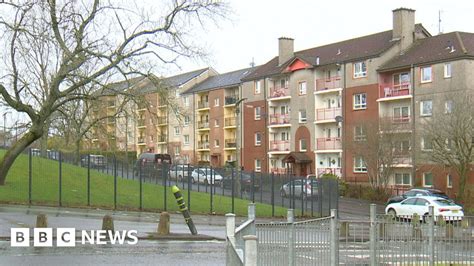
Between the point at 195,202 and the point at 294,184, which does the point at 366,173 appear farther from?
the point at 195,202

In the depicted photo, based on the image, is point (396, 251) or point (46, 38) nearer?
point (396, 251)

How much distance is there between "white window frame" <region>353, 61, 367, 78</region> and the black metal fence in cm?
Answer: 2300

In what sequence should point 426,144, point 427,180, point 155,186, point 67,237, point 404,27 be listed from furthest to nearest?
point 404,27, point 427,180, point 426,144, point 155,186, point 67,237

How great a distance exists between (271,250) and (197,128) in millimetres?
79017

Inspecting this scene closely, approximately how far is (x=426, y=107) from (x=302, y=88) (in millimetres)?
16553

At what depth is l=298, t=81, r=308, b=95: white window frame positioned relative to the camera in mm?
67738

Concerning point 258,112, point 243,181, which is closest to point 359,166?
point 258,112

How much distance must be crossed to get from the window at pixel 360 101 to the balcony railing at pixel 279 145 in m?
11.0

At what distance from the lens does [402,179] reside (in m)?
56.6

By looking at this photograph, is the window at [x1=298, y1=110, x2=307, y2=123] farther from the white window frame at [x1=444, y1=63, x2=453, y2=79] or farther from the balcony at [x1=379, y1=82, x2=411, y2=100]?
the white window frame at [x1=444, y1=63, x2=453, y2=79]

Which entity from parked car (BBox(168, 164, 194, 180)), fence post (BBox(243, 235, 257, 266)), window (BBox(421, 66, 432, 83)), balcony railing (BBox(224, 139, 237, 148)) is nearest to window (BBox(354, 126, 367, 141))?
window (BBox(421, 66, 432, 83))

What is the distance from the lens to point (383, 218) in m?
10.1

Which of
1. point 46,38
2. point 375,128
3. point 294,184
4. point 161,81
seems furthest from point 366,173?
point 46,38

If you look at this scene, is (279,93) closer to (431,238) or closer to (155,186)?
(155,186)
